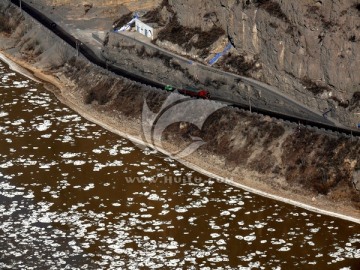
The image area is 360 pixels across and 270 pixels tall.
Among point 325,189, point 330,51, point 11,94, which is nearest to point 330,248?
point 325,189

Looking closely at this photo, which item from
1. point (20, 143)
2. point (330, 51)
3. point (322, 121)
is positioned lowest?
point (20, 143)

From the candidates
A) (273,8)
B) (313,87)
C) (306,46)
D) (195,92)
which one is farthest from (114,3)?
(313,87)

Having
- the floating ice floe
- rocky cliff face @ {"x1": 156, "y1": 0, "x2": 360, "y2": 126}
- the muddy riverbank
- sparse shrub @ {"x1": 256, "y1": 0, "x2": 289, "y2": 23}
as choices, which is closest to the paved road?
rocky cliff face @ {"x1": 156, "y1": 0, "x2": 360, "y2": 126}

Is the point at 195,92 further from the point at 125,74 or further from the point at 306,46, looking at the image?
the point at 306,46

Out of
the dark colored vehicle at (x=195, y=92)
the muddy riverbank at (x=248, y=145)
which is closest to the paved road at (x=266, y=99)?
the dark colored vehicle at (x=195, y=92)

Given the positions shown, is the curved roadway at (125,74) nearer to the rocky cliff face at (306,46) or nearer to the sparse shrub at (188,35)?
the rocky cliff face at (306,46)

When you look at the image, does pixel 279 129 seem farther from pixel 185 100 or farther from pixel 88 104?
pixel 88 104
